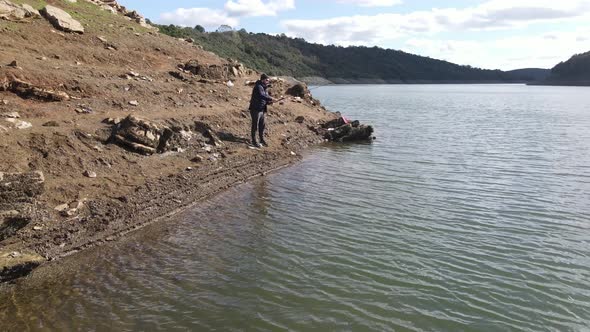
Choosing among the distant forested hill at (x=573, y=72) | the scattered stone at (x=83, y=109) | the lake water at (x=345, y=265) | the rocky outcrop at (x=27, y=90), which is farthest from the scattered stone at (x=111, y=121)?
the distant forested hill at (x=573, y=72)

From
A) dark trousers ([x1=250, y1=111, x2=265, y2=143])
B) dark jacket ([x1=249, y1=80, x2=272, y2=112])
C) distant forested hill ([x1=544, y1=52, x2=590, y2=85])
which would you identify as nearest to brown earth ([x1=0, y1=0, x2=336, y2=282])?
dark trousers ([x1=250, y1=111, x2=265, y2=143])

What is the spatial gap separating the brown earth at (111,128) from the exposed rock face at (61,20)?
0.43m

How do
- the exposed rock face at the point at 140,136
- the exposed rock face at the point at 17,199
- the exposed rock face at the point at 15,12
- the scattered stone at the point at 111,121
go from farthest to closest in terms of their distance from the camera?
1. the exposed rock face at the point at 15,12
2. the scattered stone at the point at 111,121
3. the exposed rock face at the point at 140,136
4. the exposed rock face at the point at 17,199

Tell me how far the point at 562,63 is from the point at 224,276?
219 m

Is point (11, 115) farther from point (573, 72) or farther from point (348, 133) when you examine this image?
point (573, 72)

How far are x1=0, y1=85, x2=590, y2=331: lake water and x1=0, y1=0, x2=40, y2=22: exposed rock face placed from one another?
453 inches

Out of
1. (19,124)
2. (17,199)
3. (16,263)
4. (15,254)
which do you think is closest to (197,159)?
(19,124)

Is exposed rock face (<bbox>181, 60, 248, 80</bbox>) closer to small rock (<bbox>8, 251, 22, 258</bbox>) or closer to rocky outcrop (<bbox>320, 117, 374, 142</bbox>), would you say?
rocky outcrop (<bbox>320, 117, 374, 142</bbox>)

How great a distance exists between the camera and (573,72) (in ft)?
605

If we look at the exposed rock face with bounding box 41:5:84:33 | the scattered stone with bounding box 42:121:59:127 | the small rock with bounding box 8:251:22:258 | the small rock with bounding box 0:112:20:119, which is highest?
the exposed rock face with bounding box 41:5:84:33

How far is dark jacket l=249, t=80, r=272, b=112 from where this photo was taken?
17.2 meters

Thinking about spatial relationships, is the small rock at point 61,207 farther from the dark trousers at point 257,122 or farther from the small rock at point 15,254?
the dark trousers at point 257,122

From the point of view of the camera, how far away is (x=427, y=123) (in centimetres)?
3338

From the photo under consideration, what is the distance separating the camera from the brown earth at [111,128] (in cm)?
966
